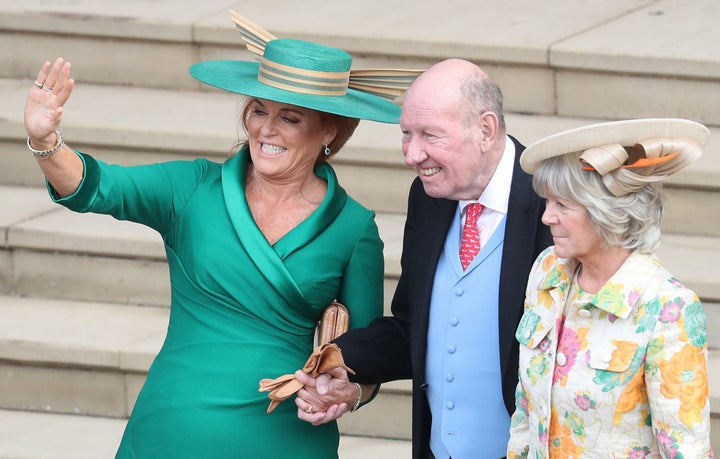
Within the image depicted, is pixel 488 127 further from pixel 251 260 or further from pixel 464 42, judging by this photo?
pixel 464 42

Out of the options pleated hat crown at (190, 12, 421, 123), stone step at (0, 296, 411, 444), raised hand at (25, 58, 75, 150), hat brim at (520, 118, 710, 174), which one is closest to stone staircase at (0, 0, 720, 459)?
stone step at (0, 296, 411, 444)

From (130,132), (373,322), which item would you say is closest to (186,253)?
(373,322)

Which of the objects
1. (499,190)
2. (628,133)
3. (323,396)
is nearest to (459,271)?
(499,190)

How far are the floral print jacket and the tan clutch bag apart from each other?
582 mm

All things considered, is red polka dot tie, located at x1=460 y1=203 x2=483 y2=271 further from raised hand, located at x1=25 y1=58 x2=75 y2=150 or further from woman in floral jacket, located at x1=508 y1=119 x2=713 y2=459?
raised hand, located at x1=25 y1=58 x2=75 y2=150

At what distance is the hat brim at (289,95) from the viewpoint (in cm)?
317

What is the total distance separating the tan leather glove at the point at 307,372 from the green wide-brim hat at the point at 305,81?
543mm

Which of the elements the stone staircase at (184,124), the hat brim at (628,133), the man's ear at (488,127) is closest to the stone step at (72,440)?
the stone staircase at (184,124)

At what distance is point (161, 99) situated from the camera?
18.0 ft

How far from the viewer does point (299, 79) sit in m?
3.21

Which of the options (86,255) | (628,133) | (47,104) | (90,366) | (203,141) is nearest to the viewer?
(628,133)

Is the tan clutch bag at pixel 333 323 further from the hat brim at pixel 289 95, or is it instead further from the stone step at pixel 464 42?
the stone step at pixel 464 42

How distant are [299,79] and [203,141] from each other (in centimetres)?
191

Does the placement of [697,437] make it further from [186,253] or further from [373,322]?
[186,253]
